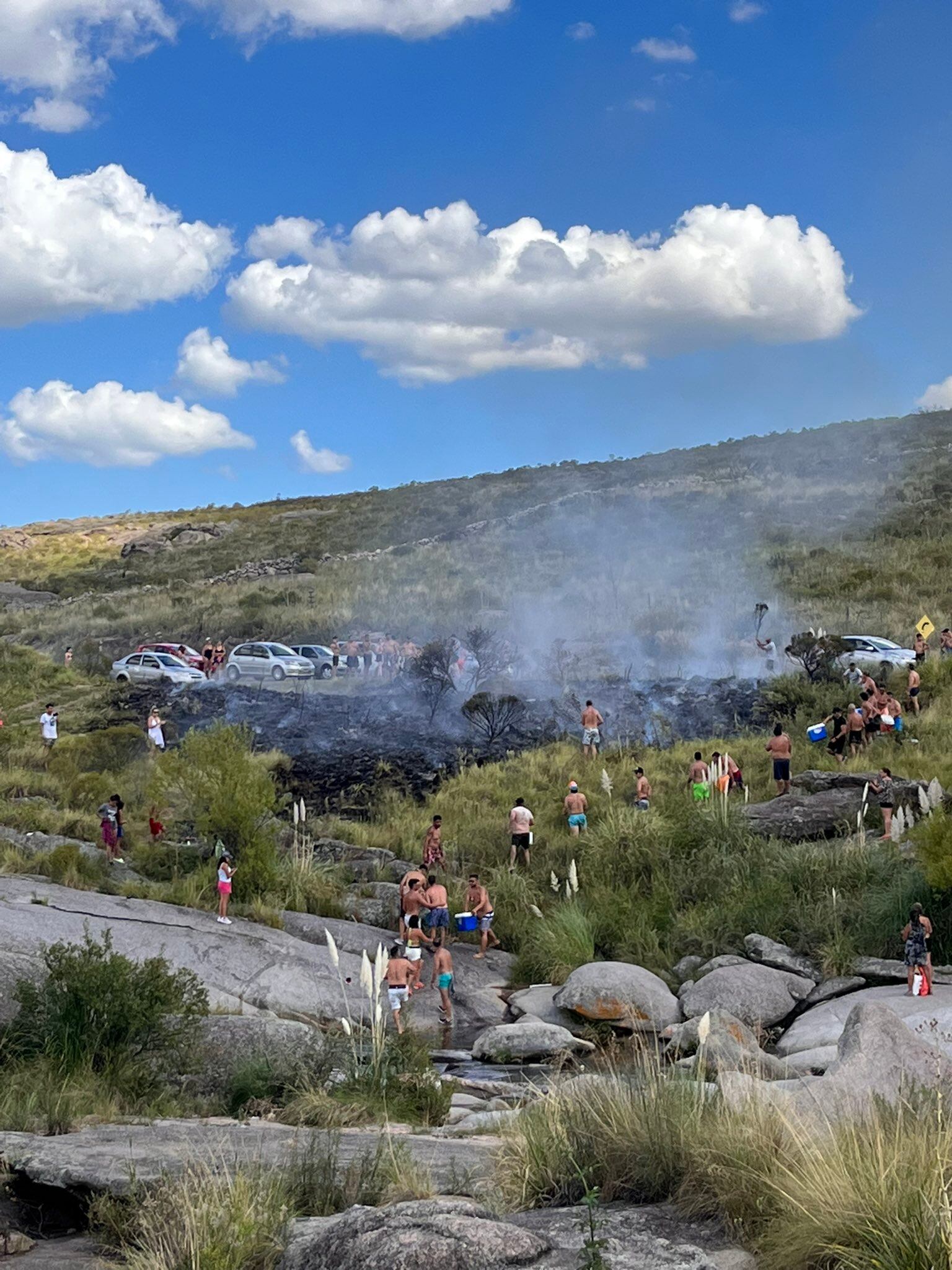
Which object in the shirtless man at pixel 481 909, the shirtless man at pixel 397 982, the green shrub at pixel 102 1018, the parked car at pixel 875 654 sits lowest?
the shirtless man at pixel 481 909

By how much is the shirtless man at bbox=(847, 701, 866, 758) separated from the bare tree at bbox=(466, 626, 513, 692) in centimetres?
1109

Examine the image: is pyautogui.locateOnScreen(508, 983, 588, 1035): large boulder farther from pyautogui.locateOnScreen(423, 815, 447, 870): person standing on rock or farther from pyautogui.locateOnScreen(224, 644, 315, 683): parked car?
pyautogui.locateOnScreen(224, 644, 315, 683): parked car

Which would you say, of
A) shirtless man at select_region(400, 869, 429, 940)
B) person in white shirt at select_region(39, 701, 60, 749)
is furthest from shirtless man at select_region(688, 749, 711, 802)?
person in white shirt at select_region(39, 701, 60, 749)

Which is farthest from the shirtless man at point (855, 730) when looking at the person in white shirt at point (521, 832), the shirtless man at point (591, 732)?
the person in white shirt at point (521, 832)

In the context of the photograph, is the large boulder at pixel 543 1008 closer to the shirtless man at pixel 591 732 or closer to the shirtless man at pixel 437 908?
the shirtless man at pixel 437 908

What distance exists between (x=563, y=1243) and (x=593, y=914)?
1478 centimetres

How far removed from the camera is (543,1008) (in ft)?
55.1

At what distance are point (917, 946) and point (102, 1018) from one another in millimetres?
9329

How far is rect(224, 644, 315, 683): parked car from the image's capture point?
37.9m

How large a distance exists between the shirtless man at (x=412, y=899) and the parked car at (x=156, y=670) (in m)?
20.3

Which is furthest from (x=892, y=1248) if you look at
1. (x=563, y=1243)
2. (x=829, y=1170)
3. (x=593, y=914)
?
(x=593, y=914)

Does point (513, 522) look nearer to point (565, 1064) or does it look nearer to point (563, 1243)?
point (565, 1064)

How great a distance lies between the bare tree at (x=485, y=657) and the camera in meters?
34.7

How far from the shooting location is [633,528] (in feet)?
201
